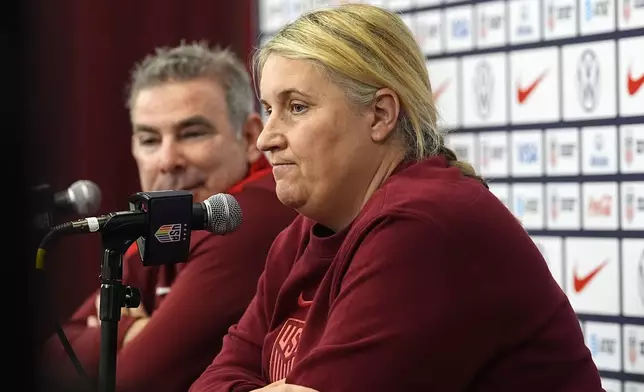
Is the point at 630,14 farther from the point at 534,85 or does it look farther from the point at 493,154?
the point at 493,154

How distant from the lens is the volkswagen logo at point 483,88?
2955mm

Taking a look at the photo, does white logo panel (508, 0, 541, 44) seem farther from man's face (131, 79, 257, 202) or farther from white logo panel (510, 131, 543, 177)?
man's face (131, 79, 257, 202)

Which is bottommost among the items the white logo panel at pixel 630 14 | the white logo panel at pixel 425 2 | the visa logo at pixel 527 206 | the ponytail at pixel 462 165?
the visa logo at pixel 527 206

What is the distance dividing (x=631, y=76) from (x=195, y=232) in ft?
4.20

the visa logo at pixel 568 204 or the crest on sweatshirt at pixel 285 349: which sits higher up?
the visa logo at pixel 568 204

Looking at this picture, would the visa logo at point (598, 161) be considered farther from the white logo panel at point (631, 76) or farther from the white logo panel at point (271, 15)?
the white logo panel at point (271, 15)

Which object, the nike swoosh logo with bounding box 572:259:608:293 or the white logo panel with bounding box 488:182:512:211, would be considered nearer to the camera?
the nike swoosh logo with bounding box 572:259:608:293

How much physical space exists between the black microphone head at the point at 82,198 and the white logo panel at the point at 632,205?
148 centimetres

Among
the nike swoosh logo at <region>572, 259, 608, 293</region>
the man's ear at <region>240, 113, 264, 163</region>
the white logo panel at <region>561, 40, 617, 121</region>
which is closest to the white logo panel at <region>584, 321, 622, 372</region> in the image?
the nike swoosh logo at <region>572, 259, 608, 293</region>

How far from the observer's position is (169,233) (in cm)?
143

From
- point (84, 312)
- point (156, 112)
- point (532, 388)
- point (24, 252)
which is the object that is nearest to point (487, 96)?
point (156, 112)

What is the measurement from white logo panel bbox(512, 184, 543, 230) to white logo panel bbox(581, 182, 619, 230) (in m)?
0.15

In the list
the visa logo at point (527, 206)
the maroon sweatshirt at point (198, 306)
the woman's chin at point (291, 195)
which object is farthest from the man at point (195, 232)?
the visa logo at point (527, 206)

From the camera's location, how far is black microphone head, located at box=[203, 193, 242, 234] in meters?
1.49
